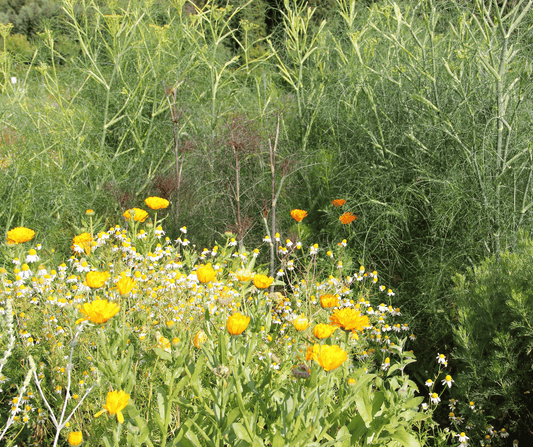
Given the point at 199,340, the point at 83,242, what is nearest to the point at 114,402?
the point at 199,340

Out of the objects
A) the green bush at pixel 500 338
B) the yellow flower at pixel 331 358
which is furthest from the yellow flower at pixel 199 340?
→ the green bush at pixel 500 338

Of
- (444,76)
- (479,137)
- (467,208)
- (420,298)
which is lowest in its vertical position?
(420,298)

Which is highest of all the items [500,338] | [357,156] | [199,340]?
[199,340]

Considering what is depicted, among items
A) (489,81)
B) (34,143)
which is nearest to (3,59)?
(34,143)

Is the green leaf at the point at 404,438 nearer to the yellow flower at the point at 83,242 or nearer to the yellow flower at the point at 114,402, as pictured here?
the yellow flower at the point at 114,402

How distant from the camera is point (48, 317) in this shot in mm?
2092

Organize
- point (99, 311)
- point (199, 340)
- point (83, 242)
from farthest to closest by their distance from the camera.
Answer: point (83, 242), point (199, 340), point (99, 311)

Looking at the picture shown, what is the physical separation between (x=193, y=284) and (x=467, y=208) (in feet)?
5.38

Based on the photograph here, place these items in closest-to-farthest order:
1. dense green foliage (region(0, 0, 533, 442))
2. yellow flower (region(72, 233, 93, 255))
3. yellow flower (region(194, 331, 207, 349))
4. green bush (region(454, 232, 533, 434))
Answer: yellow flower (region(194, 331, 207, 349))
green bush (region(454, 232, 533, 434))
yellow flower (region(72, 233, 93, 255))
dense green foliage (region(0, 0, 533, 442))

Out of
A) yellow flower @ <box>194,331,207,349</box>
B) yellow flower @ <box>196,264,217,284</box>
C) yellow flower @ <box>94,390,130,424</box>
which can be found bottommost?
yellow flower @ <box>194,331,207,349</box>

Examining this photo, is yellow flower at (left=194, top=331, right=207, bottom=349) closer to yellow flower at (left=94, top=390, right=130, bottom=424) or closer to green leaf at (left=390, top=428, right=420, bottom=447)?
yellow flower at (left=94, top=390, right=130, bottom=424)

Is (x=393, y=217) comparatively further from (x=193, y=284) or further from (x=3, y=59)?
(x=3, y=59)

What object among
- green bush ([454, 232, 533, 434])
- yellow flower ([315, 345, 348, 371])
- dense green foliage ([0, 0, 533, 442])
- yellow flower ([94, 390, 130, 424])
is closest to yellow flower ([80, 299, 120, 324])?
yellow flower ([94, 390, 130, 424])

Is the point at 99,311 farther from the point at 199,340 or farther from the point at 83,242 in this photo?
the point at 83,242
